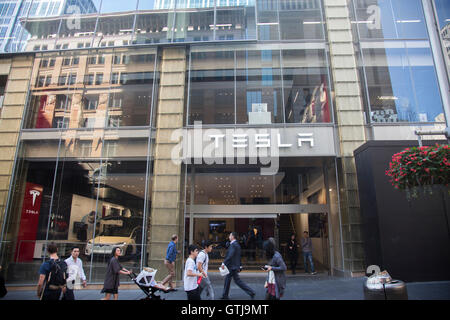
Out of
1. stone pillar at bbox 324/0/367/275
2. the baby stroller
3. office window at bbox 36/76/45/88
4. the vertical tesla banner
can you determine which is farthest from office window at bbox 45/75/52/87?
stone pillar at bbox 324/0/367/275

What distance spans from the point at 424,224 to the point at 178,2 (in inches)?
519

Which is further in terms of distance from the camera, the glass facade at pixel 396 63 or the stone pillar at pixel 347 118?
the glass facade at pixel 396 63

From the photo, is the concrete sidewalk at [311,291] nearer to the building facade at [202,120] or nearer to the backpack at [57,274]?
the building facade at [202,120]

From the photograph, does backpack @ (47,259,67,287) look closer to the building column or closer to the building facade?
the building facade

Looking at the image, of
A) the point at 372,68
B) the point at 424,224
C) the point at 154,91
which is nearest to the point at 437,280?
the point at 424,224

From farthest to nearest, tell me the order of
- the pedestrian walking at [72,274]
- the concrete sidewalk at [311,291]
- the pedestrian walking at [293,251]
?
the pedestrian walking at [293,251], the concrete sidewalk at [311,291], the pedestrian walking at [72,274]

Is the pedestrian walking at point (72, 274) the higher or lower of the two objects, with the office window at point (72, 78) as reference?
lower

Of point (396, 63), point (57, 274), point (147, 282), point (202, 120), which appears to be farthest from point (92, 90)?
point (396, 63)

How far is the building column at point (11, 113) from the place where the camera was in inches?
447

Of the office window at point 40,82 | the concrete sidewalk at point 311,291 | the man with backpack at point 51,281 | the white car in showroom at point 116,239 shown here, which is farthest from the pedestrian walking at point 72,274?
the office window at point 40,82

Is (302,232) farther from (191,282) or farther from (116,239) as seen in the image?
(116,239)

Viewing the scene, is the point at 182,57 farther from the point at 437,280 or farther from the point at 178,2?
the point at 437,280

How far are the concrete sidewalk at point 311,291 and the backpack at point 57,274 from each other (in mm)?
3231

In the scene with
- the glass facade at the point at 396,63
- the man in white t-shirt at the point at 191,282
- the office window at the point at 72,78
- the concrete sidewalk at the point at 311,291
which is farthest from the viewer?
the office window at the point at 72,78
